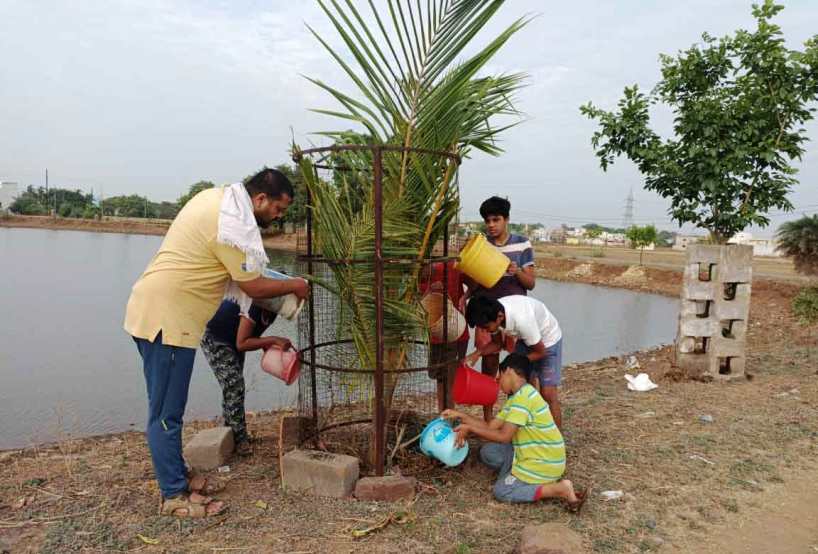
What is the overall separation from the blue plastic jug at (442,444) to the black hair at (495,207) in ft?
5.22

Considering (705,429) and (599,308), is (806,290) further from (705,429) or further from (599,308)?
(705,429)

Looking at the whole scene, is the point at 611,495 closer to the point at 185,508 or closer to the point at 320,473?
the point at 320,473

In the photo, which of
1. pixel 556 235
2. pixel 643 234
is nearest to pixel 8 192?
pixel 556 235

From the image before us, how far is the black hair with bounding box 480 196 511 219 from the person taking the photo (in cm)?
430

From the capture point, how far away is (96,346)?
1074 centimetres

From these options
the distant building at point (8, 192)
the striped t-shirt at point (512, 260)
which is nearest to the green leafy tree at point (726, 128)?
the striped t-shirt at point (512, 260)

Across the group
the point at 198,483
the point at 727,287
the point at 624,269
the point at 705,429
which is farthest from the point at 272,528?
Answer: the point at 624,269

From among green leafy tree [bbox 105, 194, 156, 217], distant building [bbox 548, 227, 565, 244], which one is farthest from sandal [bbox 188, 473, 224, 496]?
green leafy tree [bbox 105, 194, 156, 217]

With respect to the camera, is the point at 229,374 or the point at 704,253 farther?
the point at 704,253

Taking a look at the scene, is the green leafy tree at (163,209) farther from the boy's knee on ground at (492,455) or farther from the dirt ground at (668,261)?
the boy's knee on ground at (492,455)

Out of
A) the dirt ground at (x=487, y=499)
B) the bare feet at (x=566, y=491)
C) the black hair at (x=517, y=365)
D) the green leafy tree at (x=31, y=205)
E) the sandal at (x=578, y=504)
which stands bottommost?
the dirt ground at (x=487, y=499)

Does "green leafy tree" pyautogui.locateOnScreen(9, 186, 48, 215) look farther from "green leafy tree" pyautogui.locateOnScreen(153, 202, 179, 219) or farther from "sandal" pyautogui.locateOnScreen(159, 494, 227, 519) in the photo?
"sandal" pyautogui.locateOnScreen(159, 494, 227, 519)

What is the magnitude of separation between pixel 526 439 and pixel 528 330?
0.75 meters

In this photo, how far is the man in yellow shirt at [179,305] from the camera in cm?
316
